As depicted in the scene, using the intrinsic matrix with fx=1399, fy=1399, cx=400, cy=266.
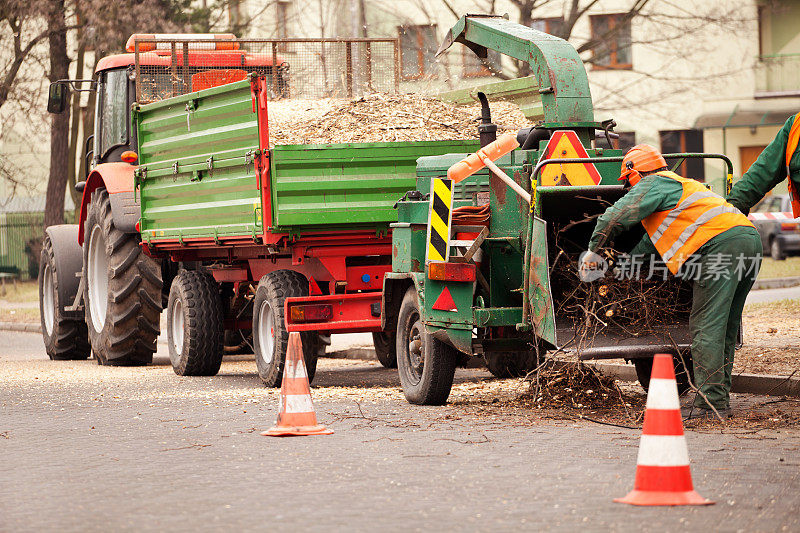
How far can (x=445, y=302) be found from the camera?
9.46 meters

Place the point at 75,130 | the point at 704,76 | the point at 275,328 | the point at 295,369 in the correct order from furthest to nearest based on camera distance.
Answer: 1. the point at 704,76
2. the point at 75,130
3. the point at 275,328
4. the point at 295,369

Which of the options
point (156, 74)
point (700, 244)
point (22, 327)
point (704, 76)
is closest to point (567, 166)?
point (700, 244)

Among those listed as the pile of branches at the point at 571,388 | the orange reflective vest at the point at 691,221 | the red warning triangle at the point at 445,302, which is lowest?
the pile of branches at the point at 571,388

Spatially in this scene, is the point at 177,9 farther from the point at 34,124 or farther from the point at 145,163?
the point at 145,163

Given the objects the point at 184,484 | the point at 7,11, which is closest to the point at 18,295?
the point at 7,11

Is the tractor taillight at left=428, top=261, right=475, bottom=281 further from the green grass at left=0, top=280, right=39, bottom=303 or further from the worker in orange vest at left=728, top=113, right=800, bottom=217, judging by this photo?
the green grass at left=0, top=280, right=39, bottom=303

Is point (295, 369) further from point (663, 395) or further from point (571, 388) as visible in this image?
point (663, 395)

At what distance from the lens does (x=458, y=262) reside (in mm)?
9523

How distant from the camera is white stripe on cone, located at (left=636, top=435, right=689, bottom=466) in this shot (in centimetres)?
594

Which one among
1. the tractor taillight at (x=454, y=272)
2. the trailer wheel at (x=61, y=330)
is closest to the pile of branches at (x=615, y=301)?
the tractor taillight at (x=454, y=272)

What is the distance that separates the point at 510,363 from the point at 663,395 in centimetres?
595

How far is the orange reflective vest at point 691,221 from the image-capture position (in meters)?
8.74

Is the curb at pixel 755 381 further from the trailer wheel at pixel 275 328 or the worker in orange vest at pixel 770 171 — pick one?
the trailer wheel at pixel 275 328

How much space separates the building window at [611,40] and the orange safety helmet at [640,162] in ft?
54.6
